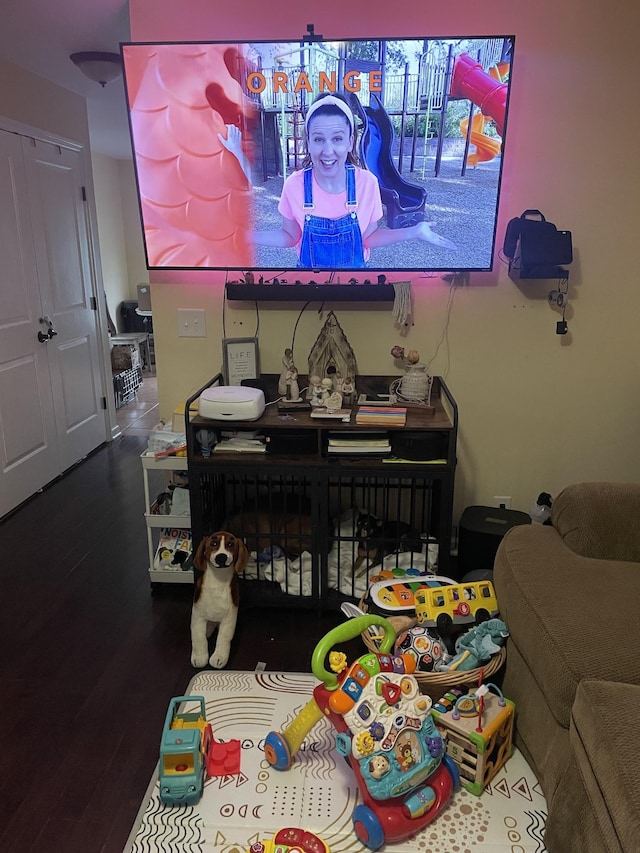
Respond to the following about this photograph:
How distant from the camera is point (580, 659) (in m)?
1.47

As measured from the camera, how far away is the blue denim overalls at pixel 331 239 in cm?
246

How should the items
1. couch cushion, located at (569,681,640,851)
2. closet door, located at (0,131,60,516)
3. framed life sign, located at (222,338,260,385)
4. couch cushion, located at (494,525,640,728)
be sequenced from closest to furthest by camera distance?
1. couch cushion, located at (569,681,640,851)
2. couch cushion, located at (494,525,640,728)
3. framed life sign, located at (222,338,260,385)
4. closet door, located at (0,131,60,516)

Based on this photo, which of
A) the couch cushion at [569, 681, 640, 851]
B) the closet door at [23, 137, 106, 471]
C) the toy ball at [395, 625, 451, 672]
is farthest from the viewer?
the closet door at [23, 137, 106, 471]

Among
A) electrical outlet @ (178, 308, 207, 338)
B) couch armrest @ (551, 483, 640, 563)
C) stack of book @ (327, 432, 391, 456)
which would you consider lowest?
couch armrest @ (551, 483, 640, 563)

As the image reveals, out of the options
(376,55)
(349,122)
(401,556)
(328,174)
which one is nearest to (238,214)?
(328,174)

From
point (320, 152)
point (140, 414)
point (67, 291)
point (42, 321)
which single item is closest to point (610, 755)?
point (320, 152)

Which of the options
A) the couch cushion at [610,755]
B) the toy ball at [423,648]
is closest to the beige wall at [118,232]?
the toy ball at [423,648]

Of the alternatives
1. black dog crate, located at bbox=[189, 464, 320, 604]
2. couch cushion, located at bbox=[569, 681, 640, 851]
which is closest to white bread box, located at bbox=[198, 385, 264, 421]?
black dog crate, located at bbox=[189, 464, 320, 604]

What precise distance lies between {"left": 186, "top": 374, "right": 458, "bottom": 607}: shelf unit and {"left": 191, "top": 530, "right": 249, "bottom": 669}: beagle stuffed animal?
19 cm

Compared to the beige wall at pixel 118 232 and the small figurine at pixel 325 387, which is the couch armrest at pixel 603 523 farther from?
the beige wall at pixel 118 232

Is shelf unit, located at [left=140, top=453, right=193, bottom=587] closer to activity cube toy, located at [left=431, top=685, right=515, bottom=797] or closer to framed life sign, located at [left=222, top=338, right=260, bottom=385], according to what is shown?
framed life sign, located at [left=222, top=338, right=260, bottom=385]

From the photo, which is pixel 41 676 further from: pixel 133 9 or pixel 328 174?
pixel 133 9

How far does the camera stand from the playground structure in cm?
226

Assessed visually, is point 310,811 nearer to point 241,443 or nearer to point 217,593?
point 217,593
